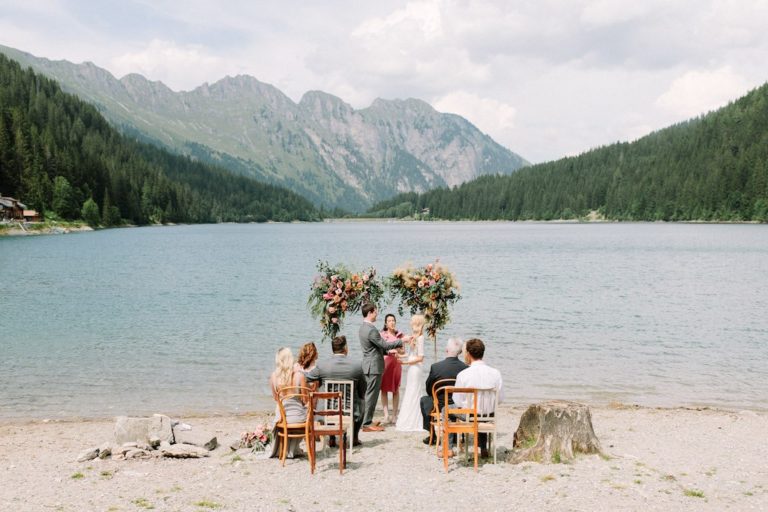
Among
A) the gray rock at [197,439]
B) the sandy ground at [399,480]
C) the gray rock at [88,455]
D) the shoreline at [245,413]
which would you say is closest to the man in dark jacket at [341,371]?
→ the sandy ground at [399,480]

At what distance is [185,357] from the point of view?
86.0 feet

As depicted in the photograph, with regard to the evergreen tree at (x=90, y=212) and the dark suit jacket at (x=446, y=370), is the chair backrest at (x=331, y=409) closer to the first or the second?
the dark suit jacket at (x=446, y=370)

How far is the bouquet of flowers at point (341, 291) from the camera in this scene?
16.8m

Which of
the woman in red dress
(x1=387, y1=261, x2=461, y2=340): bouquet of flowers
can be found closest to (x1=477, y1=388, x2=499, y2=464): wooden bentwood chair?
the woman in red dress

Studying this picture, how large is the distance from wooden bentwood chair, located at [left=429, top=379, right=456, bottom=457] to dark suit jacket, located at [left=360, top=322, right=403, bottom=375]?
1527 millimetres

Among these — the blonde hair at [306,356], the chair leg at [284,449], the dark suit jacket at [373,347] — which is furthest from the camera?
the dark suit jacket at [373,347]

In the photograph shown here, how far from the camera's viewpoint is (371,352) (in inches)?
542

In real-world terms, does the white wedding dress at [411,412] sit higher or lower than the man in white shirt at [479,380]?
lower

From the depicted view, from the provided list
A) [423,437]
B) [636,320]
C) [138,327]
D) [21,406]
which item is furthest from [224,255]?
[423,437]

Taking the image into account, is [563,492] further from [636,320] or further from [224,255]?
[224,255]

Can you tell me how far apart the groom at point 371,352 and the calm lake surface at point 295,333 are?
3.58 metres

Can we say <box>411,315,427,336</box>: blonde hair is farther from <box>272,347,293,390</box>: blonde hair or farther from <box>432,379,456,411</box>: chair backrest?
<box>272,347,293,390</box>: blonde hair

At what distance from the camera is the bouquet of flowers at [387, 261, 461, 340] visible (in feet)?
56.3

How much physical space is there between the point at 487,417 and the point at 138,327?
27221 mm
